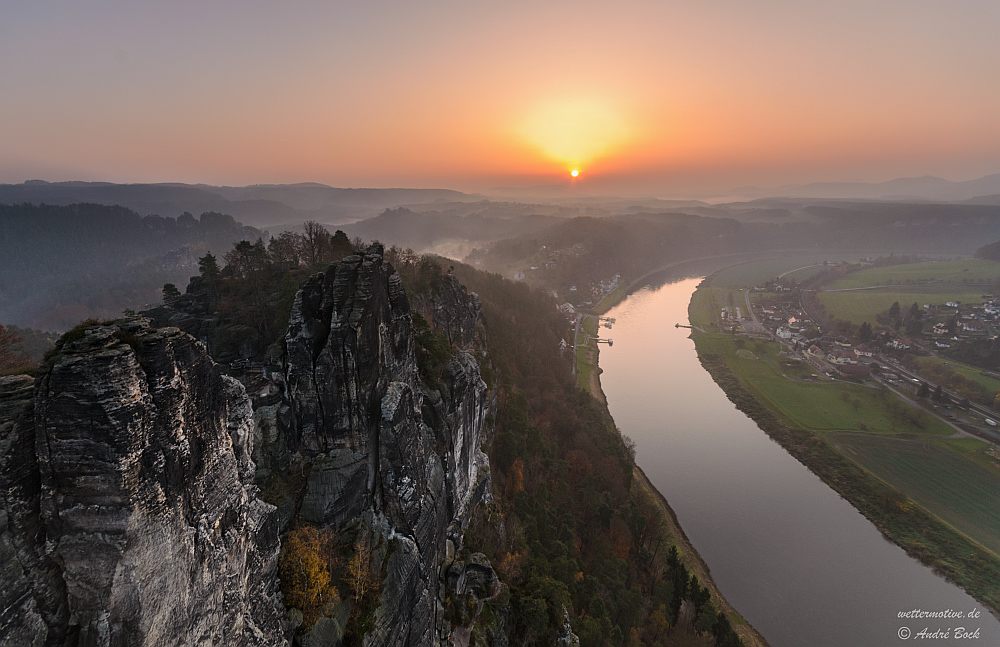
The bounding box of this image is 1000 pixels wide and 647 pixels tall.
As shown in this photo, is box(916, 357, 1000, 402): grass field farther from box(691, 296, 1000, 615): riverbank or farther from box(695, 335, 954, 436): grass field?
box(691, 296, 1000, 615): riverbank

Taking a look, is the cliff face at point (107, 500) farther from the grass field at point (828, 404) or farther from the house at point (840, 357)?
the house at point (840, 357)

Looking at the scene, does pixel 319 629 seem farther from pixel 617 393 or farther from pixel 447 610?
pixel 617 393

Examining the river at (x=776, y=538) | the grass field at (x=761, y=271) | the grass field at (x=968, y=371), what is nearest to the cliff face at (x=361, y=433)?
the river at (x=776, y=538)

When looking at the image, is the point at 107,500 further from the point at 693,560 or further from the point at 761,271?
the point at 761,271

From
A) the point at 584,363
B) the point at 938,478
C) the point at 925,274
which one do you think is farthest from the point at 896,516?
the point at 925,274

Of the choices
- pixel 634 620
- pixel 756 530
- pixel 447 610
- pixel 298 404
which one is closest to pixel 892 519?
pixel 756 530

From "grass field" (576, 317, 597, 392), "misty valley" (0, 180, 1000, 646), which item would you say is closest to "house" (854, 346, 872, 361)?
"misty valley" (0, 180, 1000, 646)
